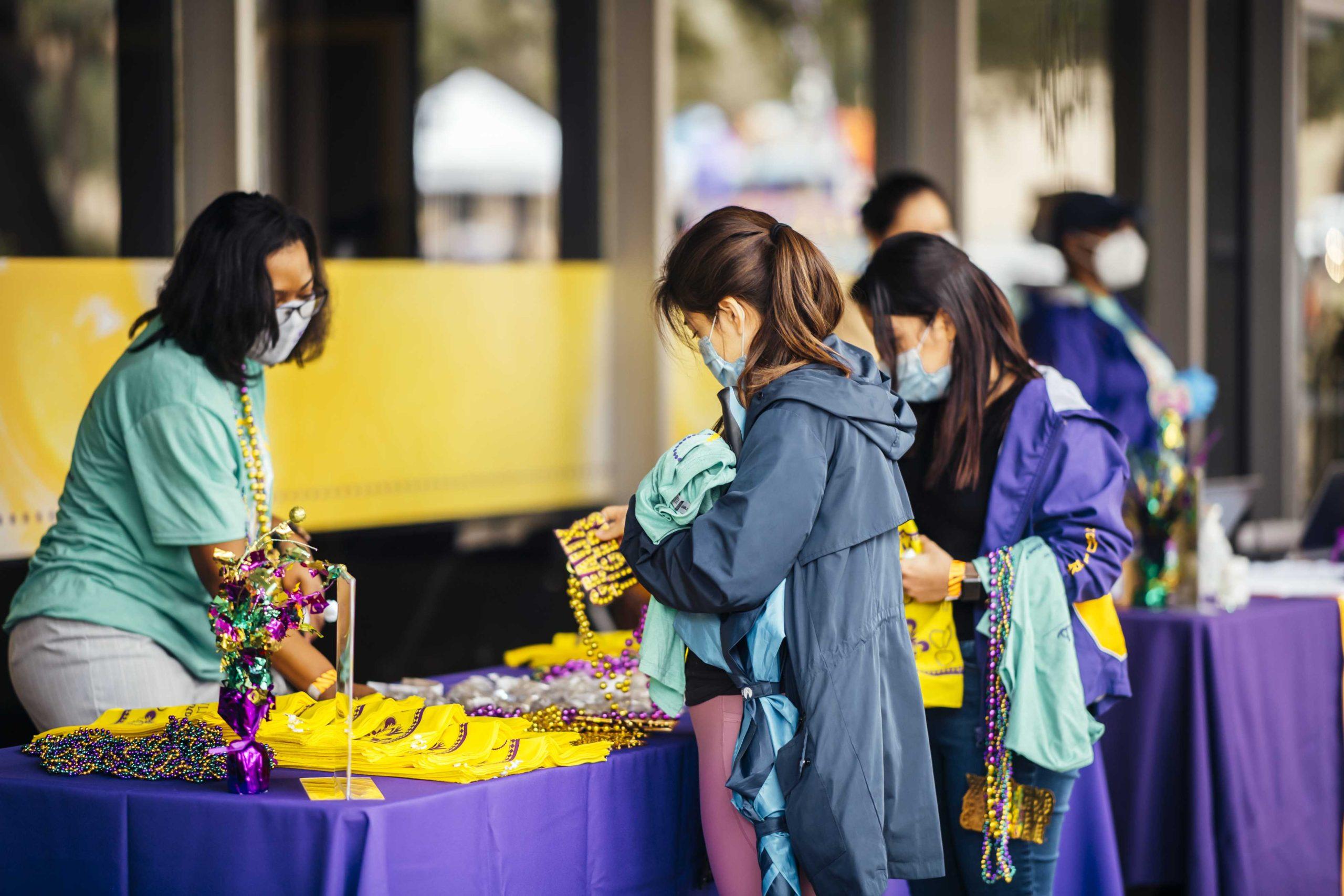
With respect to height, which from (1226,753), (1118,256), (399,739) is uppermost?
(1118,256)

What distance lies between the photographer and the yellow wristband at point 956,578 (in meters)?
2.66

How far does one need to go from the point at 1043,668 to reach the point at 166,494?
1.55 m

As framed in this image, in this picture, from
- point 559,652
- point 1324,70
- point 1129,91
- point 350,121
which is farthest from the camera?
point 1324,70

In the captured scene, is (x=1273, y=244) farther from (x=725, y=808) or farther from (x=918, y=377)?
(x=725, y=808)

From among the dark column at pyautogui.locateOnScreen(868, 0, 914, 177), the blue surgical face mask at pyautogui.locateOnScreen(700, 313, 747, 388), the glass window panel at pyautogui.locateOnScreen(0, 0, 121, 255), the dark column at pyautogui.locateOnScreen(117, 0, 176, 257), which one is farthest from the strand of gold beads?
the dark column at pyautogui.locateOnScreen(868, 0, 914, 177)

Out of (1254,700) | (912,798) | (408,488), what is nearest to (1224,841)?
(1254,700)

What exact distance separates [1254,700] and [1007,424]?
1.31 meters

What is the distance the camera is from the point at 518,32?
5500mm

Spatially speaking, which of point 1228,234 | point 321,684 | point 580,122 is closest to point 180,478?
point 321,684

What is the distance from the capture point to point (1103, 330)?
4.59m

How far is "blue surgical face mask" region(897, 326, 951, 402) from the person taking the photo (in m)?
2.76

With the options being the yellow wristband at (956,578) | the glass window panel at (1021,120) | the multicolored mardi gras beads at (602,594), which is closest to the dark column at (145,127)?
the multicolored mardi gras beads at (602,594)

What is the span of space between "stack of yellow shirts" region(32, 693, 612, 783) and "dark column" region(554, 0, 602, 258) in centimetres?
340

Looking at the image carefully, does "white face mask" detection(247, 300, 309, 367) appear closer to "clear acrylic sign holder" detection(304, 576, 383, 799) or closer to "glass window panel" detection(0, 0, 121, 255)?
"clear acrylic sign holder" detection(304, 576, 383, 799)
